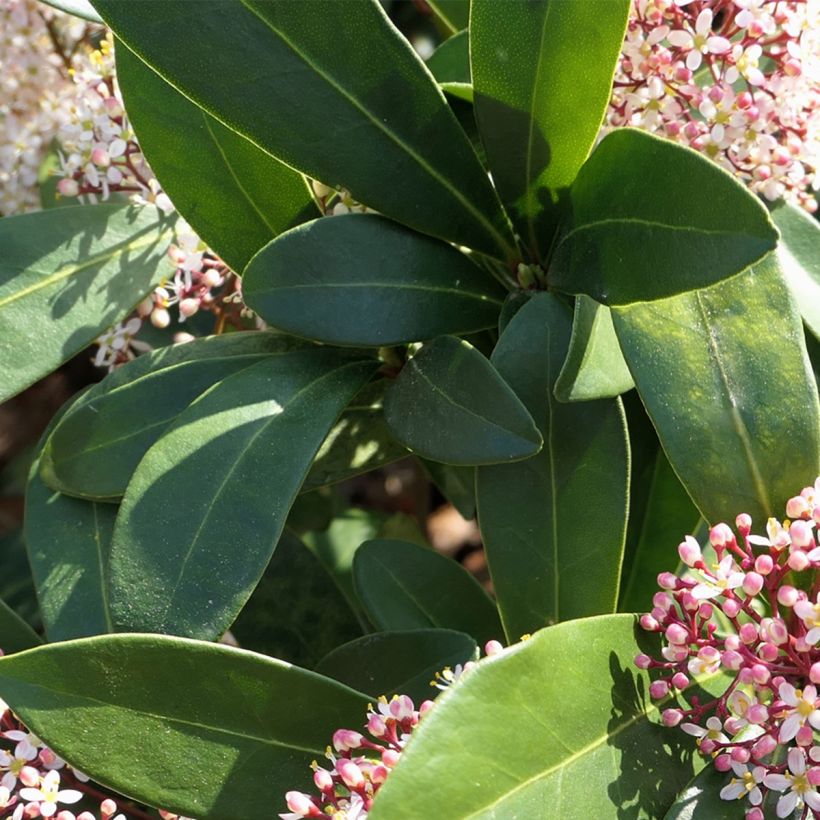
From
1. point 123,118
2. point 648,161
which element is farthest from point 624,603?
point 123,118

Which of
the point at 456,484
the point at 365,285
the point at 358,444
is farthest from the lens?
the point at 456,484

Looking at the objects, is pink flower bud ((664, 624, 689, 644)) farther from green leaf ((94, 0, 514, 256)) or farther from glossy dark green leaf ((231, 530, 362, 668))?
glossy dark green leaf ((231, 530, 362, 668))

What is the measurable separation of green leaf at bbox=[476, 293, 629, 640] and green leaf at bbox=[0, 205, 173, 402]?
498 mm

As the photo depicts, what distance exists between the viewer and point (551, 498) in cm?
118

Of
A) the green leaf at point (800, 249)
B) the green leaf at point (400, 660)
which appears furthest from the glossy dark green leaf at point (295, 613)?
the green leaf at point (800, 249)

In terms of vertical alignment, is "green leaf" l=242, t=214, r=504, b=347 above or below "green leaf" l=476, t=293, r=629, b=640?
above

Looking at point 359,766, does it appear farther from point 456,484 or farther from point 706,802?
point 456,484

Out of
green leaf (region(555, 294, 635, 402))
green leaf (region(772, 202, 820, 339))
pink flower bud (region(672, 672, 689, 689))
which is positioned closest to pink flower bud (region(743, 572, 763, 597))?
pink flower bud (region(672, 672, 689, 689))

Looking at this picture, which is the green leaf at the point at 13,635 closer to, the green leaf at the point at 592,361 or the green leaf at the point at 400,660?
the green leaf at the point at 400,660

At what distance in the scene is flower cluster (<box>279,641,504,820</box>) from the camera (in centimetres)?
96

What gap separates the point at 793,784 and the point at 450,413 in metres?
0.45

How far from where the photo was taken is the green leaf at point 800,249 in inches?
49.0

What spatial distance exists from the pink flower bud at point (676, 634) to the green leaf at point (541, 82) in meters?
0.48

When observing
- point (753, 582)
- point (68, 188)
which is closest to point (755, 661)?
point (753, 582)
